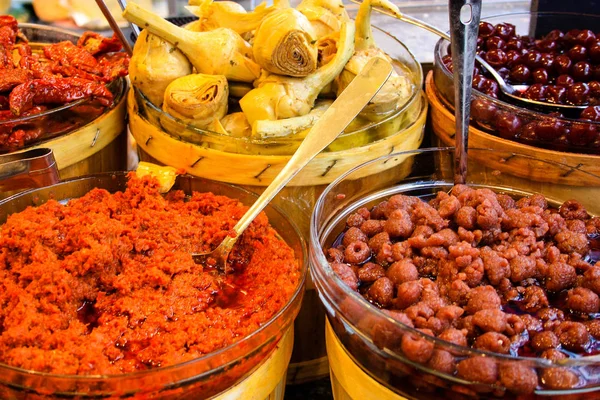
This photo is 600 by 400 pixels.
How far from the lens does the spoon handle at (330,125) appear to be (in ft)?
3.85

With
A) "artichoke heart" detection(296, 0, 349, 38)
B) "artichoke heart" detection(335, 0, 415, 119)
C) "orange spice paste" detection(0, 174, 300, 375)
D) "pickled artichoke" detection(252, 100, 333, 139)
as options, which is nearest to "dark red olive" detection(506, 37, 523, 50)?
"artichoke heart" detection(335, 0, 415, 119)

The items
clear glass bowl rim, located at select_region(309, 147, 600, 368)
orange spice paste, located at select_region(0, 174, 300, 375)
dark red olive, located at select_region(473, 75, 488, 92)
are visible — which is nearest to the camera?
clear glass bowl rim, located at select_region(309, 147, 600, 368)

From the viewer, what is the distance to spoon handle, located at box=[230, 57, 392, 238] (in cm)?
117

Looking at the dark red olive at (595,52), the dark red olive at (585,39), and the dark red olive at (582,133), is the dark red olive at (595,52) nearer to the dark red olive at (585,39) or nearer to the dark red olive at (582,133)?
the dark red olive at (585,39)

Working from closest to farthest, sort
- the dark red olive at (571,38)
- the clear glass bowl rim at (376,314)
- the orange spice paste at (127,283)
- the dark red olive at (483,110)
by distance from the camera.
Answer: the clear glass bowl rim at (376,314) → the orange spice paste at (127,283) → the dark red olive at (483,110) → the dark red olive at (571,38)

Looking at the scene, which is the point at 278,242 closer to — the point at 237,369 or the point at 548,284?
the point at 237,369

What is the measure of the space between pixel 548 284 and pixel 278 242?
0.50 m

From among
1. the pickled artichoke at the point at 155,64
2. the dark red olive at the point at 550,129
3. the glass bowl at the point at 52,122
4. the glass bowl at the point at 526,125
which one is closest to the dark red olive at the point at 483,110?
the glass bowl at the point at 526,125

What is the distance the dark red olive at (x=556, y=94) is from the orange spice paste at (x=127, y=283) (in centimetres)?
81

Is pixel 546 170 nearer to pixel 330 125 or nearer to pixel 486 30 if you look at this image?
pixel 330 125

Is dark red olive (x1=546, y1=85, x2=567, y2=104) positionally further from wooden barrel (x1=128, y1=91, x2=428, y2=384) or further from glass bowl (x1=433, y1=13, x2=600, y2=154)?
wooden barrel (x1=128, y1=91, x2=428, y2=384)

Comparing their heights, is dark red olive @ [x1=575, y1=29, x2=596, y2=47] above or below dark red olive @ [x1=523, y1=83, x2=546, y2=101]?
above

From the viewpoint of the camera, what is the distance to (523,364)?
82 centimetres

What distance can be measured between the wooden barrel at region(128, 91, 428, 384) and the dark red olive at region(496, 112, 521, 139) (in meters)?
0.19
